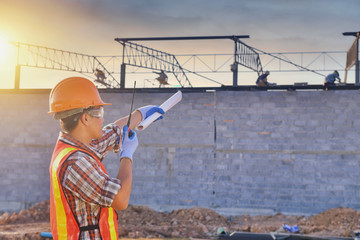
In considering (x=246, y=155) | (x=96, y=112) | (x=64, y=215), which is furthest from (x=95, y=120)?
(x=246, y=155)

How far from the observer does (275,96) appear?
1206 centimetres

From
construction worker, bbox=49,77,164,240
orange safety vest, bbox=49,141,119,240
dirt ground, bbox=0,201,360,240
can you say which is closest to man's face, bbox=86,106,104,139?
construction worker, bbox=49,77,164,240

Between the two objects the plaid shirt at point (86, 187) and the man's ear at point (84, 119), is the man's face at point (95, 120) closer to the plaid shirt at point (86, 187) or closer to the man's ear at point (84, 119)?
the man's ear at point (84, 119)

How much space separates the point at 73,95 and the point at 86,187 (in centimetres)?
51

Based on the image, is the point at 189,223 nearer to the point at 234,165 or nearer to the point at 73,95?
the point at 234,165

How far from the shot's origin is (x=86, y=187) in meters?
1.98

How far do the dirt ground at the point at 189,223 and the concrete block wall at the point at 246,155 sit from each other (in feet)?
0.92

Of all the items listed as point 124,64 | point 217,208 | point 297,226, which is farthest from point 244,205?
point 124,64

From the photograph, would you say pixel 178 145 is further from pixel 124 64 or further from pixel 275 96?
pixel 124 64

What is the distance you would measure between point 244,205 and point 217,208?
2.39 ft

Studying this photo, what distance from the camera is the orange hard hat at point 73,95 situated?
2230 millimetres

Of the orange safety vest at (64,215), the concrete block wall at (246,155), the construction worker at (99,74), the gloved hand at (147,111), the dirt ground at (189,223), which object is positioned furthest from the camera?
the construction worker at (99,74)

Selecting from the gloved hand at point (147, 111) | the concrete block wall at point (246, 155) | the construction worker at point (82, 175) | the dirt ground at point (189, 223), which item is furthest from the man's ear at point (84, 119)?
the concrete block wall at point (246, 155)

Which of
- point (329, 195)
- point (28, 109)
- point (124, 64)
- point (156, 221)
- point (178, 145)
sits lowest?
point (156, 221)
